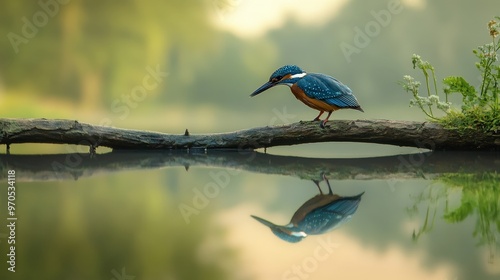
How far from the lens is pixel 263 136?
4.03m

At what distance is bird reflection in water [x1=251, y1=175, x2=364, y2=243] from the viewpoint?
178 cm

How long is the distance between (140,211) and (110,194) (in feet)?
1.35

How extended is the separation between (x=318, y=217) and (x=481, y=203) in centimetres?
70

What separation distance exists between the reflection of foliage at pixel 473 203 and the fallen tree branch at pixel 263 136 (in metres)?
1.04

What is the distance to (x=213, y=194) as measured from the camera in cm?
254

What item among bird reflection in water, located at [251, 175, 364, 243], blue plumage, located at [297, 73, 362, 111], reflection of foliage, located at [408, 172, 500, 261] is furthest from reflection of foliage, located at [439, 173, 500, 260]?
blue plumage, located at [297, 73, 362, 111]

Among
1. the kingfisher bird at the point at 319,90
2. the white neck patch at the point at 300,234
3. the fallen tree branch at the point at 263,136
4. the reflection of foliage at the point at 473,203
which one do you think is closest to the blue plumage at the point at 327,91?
the kingfisher bird at the point at 319,90

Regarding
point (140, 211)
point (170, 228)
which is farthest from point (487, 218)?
point (140, 211)

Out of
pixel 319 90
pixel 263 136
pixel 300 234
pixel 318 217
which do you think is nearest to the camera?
pixel 300 234

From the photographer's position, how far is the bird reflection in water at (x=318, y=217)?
1.78 m

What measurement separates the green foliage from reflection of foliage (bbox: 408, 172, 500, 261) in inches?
43.9

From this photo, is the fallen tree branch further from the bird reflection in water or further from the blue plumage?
the bird reflection in water

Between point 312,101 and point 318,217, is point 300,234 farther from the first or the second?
point 312,101

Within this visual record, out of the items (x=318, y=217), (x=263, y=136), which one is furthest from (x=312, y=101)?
(x=318, y=217)
